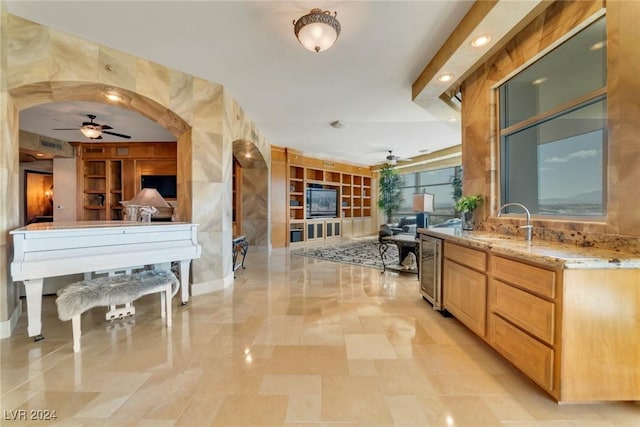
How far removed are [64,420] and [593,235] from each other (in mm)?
3517

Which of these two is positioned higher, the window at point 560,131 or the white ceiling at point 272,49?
the white ceiling at point 272,49

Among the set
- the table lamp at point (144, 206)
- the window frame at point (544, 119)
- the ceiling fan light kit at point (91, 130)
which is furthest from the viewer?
the ceiling fan light kit at point (91, 130)

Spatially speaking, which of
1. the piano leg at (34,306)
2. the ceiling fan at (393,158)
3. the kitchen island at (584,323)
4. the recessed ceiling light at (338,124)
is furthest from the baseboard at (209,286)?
the ceiling fan at (393,158)

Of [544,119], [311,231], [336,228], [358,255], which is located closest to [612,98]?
[544,119]

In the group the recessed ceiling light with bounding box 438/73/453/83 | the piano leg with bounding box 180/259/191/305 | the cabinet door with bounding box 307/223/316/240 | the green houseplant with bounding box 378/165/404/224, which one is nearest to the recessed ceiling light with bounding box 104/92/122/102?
the piano leg with bounding box 180/259/191/305

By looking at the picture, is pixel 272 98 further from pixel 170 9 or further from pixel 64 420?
pixel 64 420

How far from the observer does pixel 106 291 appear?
239 centimetres

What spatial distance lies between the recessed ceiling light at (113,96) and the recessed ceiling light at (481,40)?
3920mm

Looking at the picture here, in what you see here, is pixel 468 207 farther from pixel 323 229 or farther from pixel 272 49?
pixel 323 229

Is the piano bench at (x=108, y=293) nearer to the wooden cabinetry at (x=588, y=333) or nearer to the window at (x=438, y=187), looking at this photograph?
the wooden cabinetry at (x=588, y=333)

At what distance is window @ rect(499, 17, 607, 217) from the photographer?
78.0 inches

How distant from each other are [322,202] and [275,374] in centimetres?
728

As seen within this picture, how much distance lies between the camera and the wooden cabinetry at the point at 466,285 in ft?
7.24

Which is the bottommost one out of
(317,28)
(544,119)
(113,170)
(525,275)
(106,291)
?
(106,291)
